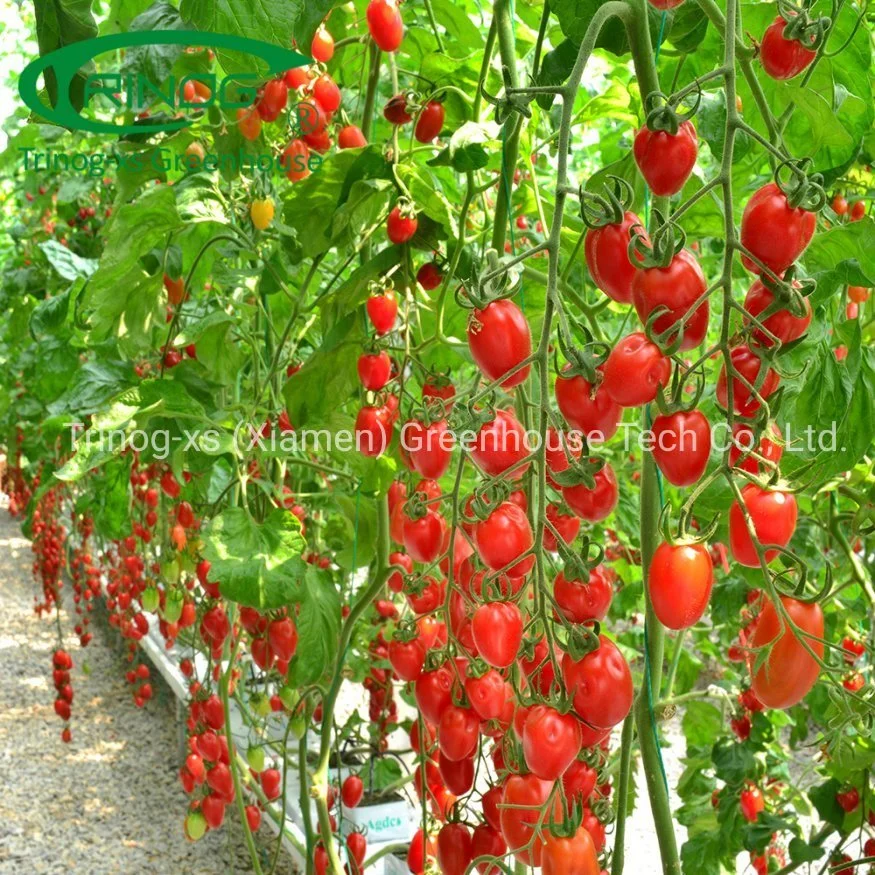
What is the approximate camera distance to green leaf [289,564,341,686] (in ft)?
4.03

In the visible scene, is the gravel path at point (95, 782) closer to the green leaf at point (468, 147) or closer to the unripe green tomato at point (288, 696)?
the unripe green tomato at point (288, 696)

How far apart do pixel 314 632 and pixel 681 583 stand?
81 cm

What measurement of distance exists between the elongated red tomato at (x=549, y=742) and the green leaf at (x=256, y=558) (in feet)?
1.95

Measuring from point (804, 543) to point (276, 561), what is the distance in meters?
0.97

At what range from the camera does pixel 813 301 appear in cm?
83

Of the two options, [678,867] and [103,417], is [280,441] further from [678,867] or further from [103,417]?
[678,867]

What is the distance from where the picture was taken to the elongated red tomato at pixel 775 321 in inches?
19.7

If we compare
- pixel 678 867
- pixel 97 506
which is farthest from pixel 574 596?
pixel 97 506

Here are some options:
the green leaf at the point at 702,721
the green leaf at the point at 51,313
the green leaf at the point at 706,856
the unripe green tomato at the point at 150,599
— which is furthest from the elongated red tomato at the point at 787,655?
the green leaf at the point at 51,313

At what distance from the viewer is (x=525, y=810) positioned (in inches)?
22.6

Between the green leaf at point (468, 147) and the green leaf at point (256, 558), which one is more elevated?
the green leaf at point (468, 147)

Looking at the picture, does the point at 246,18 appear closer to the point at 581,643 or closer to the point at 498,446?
the point at 498,446

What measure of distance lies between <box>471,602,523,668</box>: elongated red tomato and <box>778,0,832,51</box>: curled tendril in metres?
0.36

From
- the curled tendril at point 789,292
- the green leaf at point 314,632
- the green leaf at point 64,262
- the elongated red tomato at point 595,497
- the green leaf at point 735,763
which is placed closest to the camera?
the curled tendril at point 789,292
